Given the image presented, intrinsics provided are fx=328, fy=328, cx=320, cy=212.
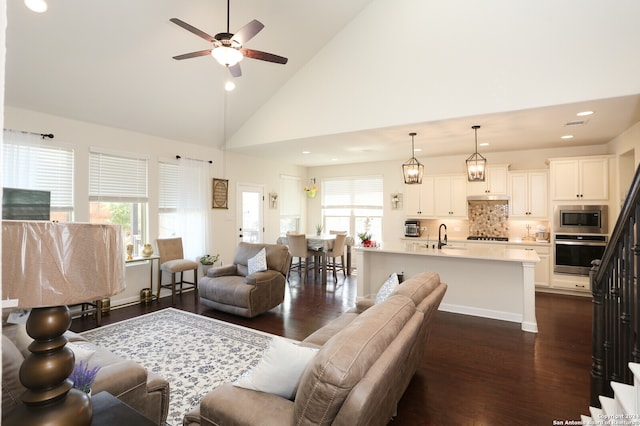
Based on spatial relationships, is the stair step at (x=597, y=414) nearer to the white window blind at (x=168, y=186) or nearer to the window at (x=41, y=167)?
the window at (x=41, y=167)

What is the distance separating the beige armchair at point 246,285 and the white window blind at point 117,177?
1.88 meters

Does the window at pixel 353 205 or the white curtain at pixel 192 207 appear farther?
the window at pixel 353 205

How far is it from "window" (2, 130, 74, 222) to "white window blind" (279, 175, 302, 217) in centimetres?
453

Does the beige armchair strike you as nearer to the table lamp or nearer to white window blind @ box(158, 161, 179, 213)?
white window blind @ box(158, 161, 179, 213)

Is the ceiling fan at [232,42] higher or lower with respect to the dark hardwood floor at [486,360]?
higher

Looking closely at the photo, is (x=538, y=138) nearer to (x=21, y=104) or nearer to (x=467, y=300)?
(x=467, y=300)

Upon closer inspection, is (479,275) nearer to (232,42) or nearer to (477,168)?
(477,168)

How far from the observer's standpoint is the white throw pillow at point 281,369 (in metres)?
1.61

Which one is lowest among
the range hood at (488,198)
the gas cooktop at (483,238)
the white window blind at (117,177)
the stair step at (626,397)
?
the stair step at (626,397)

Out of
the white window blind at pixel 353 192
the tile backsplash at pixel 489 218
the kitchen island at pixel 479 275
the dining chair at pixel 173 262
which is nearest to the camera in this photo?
the kitchen island at pixel 479 275

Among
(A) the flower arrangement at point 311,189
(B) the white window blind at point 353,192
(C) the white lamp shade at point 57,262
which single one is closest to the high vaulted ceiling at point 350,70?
(B) the white window blind at point 353,192

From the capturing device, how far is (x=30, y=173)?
410 cm

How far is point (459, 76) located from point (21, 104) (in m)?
5.57

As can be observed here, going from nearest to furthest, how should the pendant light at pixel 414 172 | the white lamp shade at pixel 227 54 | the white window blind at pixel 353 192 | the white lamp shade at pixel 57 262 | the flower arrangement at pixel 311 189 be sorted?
the white lamp shade at pixel 57 262 < the white lamp shade at pixel 227 54 < the pendant light at pixel 414 172 < the white window blind at pixel 353 192 < the flower arrangement at pixel 311 189
